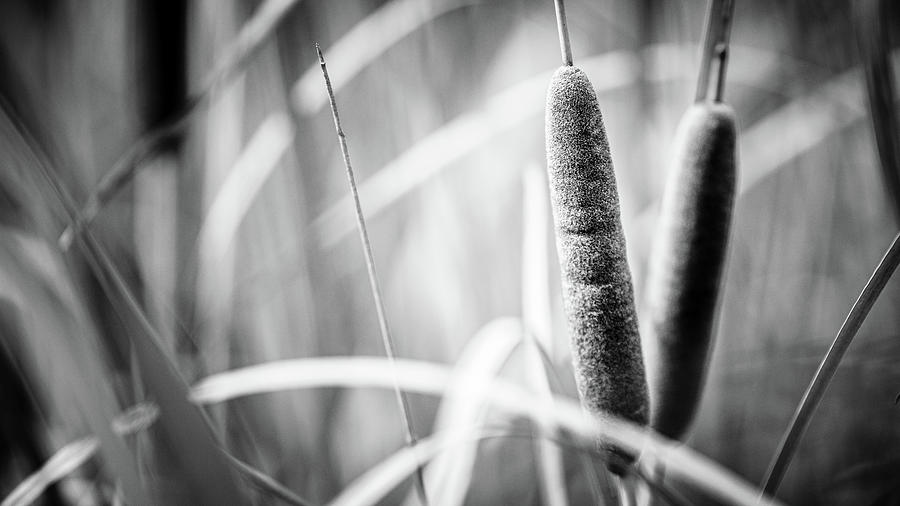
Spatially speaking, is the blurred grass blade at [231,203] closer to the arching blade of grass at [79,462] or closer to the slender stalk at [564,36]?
the arching blade of grass at [79,462]

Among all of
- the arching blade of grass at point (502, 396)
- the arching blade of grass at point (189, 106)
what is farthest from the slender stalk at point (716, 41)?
the arching blade of grass at point (189, 106)

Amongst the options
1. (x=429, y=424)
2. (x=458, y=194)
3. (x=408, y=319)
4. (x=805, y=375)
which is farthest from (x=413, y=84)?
(x=805, y=375)

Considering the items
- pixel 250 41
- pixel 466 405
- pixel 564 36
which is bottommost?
pixel 466 405

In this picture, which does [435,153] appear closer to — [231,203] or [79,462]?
[231,203]

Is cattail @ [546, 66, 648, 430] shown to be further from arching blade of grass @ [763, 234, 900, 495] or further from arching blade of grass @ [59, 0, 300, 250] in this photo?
arching blade of grass @ [59, 0, 300, 250]

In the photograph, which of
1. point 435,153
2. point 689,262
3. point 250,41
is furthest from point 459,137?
point 689,262

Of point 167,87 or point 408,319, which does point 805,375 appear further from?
point 167,87

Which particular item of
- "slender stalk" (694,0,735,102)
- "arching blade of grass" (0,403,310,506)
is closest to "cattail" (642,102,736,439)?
"slender stalk" (694,0,735,102)
